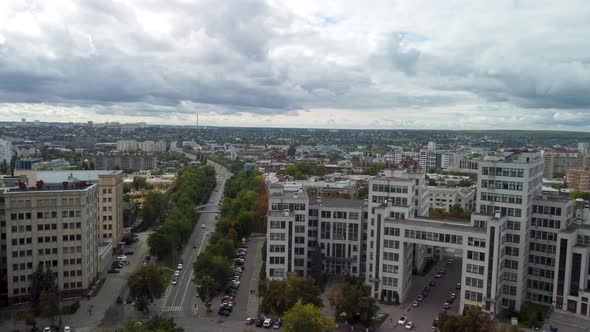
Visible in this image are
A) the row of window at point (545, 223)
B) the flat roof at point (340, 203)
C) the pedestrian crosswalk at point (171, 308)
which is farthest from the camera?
the flat roof at point (340, 203)

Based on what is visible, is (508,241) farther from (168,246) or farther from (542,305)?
(168,246)

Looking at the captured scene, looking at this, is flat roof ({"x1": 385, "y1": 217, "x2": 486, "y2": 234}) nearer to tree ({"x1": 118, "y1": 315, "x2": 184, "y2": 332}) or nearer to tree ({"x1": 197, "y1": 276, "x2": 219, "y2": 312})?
tree ({"x1": 197, "y1": 276, "x2": 219, "y2": 312})

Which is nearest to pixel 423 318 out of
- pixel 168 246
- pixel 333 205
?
pixel 333 205

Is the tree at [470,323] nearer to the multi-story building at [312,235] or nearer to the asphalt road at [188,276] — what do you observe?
the multi-story building at [312,235]

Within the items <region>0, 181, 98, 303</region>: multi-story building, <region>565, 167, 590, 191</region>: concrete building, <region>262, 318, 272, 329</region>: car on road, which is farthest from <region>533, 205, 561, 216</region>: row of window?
<region>565, 167, 590, 191</region>: concrete building

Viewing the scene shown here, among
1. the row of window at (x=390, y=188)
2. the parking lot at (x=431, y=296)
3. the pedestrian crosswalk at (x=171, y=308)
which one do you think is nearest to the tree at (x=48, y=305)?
the pedestrian crosswalk at (x=171, y=308)

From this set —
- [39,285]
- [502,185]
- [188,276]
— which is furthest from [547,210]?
[39,285]
